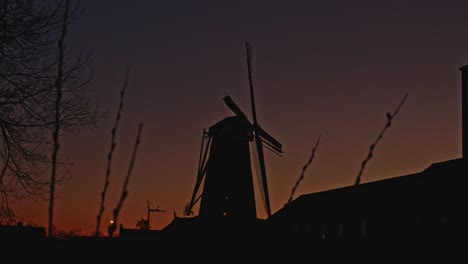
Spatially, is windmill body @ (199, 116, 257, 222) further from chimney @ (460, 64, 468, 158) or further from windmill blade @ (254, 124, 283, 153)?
chimney @ (460, 64, 468, 158)

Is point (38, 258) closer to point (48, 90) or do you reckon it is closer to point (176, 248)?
point (176, 248)

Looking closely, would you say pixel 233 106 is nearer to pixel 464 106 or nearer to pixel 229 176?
pixel 229 176

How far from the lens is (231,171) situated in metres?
36.3

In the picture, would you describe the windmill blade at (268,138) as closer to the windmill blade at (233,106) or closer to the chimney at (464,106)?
the windmill blade at (233,106)

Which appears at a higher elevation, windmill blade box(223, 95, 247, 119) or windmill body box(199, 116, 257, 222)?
windmill blade box(223, 95, 247, 119)

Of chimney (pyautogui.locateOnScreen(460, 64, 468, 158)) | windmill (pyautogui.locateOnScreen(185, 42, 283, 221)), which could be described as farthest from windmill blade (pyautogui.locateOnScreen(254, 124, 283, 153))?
chimney (pyautogui.locateOnScreen(460, 64, 468, 158))

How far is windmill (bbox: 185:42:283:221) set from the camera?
36.4 m

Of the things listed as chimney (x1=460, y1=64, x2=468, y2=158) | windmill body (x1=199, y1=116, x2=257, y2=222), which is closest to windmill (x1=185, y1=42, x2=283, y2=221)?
windmill body (x1=199, y1=116, x2=257, y2=222)

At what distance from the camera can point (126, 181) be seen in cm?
194

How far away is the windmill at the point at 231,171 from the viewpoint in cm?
3644

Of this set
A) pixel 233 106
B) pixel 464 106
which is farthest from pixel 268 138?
pixel 464 106

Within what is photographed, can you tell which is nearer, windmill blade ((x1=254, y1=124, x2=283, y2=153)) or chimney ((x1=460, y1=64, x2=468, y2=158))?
chimney ((x1=460, y1=64, x2=468, y2=158))

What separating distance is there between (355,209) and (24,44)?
1470 cm

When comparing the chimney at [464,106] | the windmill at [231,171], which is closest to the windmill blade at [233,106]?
the windmill at [231,171]
